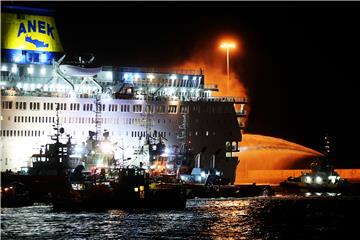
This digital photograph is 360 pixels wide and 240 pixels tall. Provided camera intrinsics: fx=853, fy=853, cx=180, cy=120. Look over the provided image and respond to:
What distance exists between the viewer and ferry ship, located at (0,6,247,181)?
268 ft

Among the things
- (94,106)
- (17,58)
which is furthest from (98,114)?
(17,58)

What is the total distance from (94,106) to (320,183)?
26455 millimetres

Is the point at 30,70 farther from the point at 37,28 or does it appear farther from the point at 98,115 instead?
the point at 98,115

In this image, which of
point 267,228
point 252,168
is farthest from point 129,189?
point 252,168

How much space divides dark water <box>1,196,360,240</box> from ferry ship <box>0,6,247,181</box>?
1570 centimetres

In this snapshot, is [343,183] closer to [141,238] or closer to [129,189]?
[129,189]

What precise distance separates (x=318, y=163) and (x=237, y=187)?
16322mm

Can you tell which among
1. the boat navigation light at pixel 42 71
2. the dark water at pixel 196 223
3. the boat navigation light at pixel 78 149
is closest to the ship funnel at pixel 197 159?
the boat navigation light at pixel 78 149

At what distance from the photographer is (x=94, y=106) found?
3319 inches

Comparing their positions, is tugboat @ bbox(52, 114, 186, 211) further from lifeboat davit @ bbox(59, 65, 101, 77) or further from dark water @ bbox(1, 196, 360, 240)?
lifeboat davit @ bbox(59, 65, 101, 77)

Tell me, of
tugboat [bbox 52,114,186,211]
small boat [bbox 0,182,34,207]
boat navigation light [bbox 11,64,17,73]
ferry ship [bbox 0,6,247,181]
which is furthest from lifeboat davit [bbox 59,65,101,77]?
small boat [bbox 0,182,34,207]

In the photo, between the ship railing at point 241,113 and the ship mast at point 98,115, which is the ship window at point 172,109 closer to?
the ship mast at point 98,115

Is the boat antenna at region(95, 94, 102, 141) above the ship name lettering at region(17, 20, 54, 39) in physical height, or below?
below

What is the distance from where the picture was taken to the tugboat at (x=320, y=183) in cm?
9219
